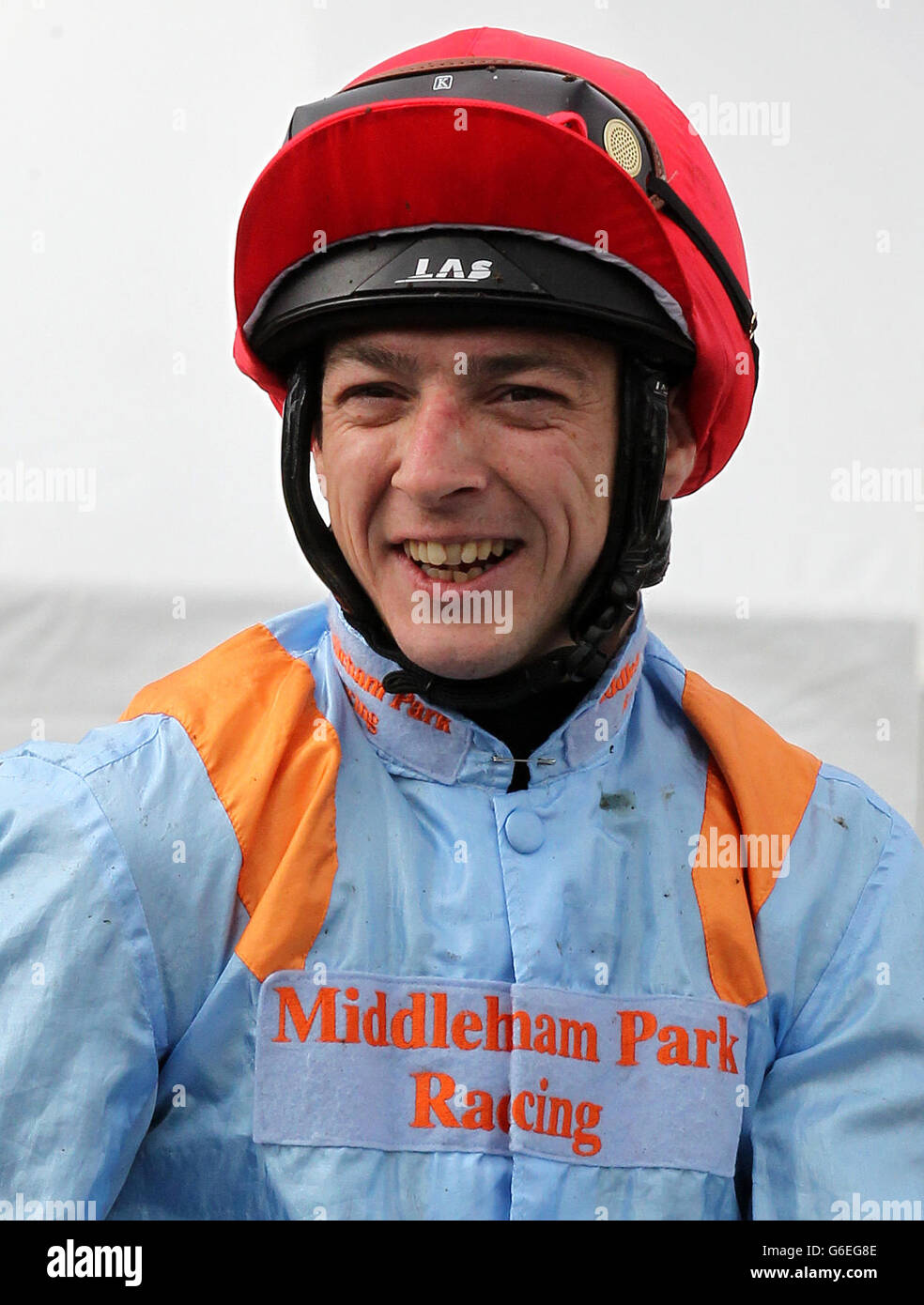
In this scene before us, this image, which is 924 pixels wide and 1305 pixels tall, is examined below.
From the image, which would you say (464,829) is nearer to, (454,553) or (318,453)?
(454,553)

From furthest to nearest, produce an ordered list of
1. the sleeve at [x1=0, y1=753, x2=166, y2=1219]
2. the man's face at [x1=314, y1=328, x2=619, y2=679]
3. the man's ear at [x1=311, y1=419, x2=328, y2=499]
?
the man's ear at [x1=311, y1=419, x2=328, y2=499] → the man's face at [x1=314, y1=328, x2=619, y2=679] → the sleeve at [x1=0, y1=753, x2=166, y2=1219]

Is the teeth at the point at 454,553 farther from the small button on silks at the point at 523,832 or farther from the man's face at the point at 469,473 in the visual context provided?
the small button on silks at the point at 523,832

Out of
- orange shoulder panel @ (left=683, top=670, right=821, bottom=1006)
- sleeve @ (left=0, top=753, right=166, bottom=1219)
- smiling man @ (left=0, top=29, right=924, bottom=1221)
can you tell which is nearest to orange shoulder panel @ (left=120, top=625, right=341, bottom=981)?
smiling man @ (left=0, top=29, right=924, bottom=1221)

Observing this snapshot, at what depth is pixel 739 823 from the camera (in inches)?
57.0

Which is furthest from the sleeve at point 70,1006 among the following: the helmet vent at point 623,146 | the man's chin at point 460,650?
the helmet vent at point 623,146

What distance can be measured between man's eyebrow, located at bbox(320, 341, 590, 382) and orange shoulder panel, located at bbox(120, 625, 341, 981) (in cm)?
32

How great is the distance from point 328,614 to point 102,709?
102 cm

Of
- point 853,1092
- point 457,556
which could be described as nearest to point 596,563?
point 457,556

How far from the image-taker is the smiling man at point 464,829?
124cm

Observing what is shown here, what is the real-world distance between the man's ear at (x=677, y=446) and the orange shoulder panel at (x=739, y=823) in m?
0.22

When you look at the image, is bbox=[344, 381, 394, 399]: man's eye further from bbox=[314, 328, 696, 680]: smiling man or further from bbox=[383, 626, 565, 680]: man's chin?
bbox=[383, 626, 565, 680]: man's chin

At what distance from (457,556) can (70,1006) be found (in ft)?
1.71

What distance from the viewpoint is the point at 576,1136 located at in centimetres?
128

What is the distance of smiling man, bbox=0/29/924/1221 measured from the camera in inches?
48.9
